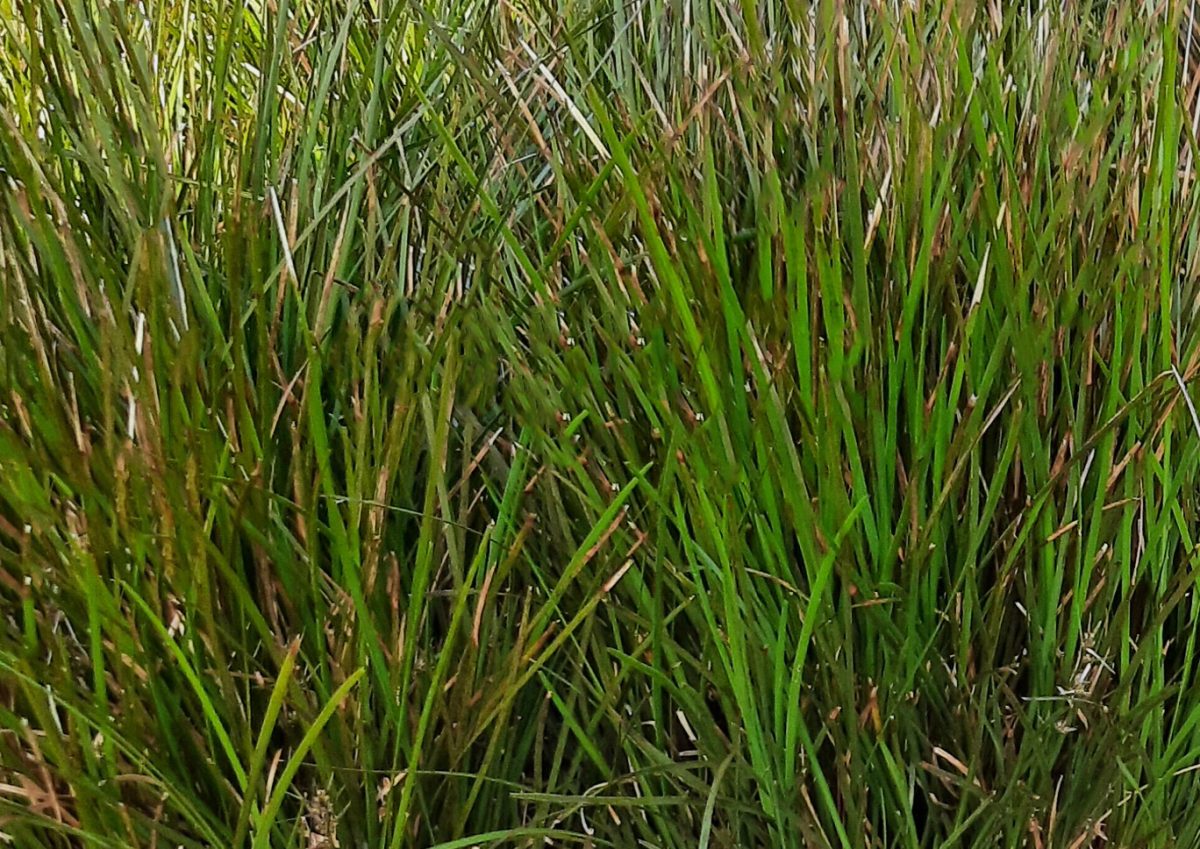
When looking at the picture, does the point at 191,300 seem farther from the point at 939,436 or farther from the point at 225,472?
the point at 939,436

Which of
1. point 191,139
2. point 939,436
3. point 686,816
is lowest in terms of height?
point 686,816

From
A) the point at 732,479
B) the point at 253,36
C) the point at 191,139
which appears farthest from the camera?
the point at 253,36

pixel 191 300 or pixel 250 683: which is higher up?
pixel 191 300

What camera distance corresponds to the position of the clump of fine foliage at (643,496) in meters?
0.37

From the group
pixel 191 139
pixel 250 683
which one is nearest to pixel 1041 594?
pixel 250 683

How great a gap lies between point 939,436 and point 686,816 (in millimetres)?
179

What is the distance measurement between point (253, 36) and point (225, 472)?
0.50 metres

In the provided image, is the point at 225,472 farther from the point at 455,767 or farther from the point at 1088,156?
the point at 1088,156

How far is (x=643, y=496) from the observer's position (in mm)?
410

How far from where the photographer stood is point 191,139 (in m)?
0.52

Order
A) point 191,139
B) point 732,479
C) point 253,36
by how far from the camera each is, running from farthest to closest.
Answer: point 253,36 < point 191,139 < point 732,479

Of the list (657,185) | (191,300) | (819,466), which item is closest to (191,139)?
(191,300)

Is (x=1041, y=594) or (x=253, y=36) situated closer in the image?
(x=1041, y=594)

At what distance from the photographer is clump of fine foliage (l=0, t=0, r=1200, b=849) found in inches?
14.5
